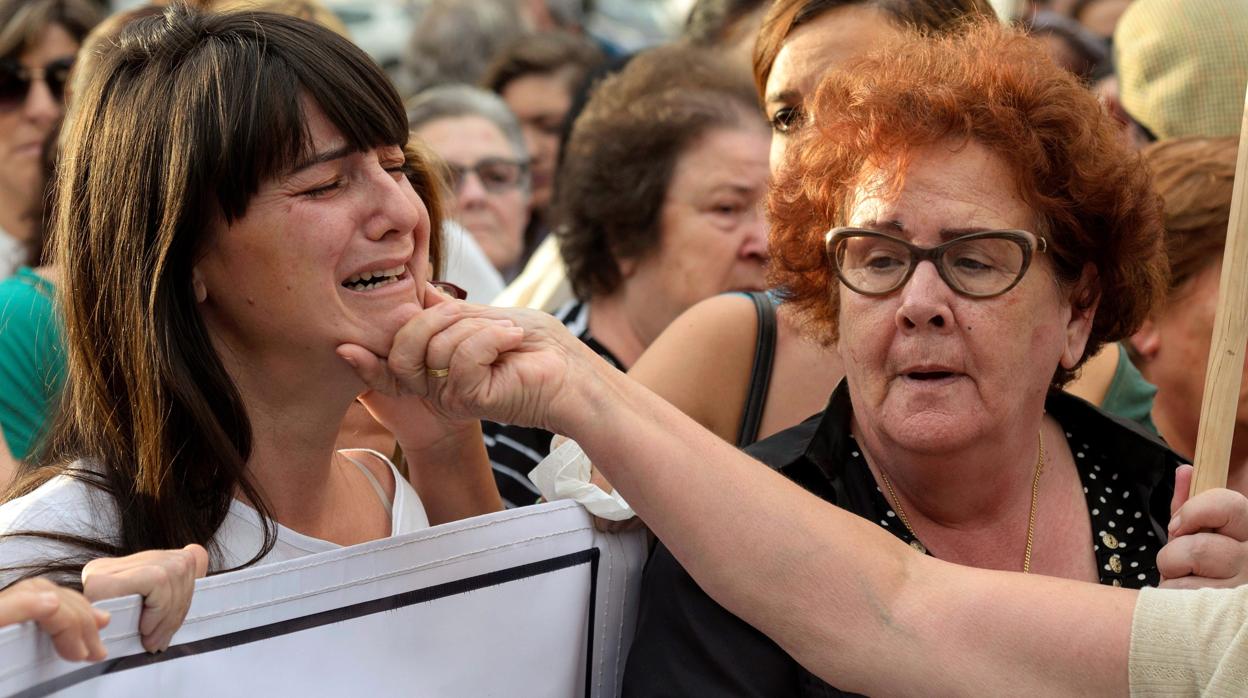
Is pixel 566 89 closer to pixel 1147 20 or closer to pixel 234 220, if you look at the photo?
pixel 1147 20

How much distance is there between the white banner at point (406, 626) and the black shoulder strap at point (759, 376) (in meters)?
0.44

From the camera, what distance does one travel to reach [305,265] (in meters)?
2.18

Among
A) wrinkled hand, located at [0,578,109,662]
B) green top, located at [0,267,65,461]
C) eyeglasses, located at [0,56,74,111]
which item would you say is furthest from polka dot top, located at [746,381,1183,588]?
eyeglasses, located at [0,56,74,111]

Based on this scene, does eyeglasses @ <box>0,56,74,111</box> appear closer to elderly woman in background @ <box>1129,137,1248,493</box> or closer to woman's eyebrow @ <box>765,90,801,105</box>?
woman's eyebrow @ <box>765,90,801,105</box>

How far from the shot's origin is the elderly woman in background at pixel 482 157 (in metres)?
5.75

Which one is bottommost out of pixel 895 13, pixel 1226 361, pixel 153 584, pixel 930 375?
pixel 153 584

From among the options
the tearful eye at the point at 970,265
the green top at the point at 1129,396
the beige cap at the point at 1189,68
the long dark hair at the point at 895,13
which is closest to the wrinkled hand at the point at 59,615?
the tearful eye at the point at 970,265

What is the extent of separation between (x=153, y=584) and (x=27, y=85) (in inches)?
131

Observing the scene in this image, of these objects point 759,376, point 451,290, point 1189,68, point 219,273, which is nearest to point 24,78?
point 451,290

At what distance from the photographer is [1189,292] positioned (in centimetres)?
349

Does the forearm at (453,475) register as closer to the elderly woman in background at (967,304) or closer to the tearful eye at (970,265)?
the elderly woman in background at (967,304)

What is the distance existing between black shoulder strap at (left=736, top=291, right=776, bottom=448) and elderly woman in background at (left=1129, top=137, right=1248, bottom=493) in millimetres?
985

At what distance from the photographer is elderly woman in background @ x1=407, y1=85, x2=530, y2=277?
5.75m

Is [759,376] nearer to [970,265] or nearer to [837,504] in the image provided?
[837,504]
